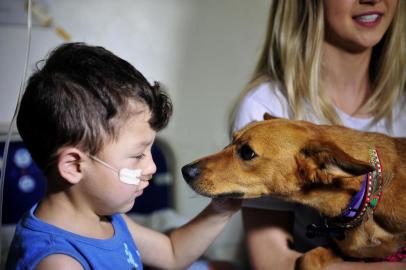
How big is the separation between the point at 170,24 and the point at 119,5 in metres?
0.23

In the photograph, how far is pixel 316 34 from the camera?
1489 millimetres

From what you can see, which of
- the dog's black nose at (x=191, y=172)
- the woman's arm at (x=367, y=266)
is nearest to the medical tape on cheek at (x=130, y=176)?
the dog's black nose at (x=191, y=172)

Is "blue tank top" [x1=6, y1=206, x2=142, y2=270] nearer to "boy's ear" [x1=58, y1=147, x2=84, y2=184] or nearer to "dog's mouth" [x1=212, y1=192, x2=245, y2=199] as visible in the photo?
"boy's ear" [x1=58, y1=147, x2=84, y2=184]

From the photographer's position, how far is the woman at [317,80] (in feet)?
4.61

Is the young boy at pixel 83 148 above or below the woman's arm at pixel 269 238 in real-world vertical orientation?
above

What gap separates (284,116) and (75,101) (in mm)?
768

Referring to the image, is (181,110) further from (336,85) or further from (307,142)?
(307,142)

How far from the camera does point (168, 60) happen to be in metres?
1.97

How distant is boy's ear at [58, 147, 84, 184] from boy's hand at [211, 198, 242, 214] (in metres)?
0.40

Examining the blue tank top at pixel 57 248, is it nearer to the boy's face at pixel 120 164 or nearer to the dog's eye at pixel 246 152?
the boy's face at pixel 120 164

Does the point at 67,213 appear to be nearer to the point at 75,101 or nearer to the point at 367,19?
the point at 75,101

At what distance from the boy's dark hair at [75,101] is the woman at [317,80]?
0.58 m

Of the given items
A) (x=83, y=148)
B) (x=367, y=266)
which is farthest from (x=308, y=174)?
(x=83, y=148)

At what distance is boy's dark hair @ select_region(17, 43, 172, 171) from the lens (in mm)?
910
